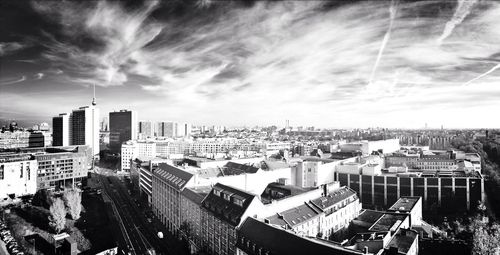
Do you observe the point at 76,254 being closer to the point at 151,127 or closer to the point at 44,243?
the point at 44,243

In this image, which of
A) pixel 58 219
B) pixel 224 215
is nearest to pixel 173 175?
pixel 58 219

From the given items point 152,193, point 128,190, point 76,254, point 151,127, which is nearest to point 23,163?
point 128,190

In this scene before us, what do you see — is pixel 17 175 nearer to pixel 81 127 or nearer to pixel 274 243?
pixel 274 243

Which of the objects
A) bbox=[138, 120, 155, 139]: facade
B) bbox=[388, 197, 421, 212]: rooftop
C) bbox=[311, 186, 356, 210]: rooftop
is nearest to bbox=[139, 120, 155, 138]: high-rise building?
bbox=[138, 120, 155, 139]: facade

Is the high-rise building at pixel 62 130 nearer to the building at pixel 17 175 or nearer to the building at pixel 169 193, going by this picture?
the building at pixel 17 175

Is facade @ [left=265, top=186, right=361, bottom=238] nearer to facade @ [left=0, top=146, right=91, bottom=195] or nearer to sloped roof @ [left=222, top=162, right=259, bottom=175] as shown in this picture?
sloped roof @ [left=222, top=162, right=259, bottom=175]

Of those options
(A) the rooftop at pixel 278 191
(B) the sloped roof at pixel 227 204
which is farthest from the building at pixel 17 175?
(A) the rooftop at pixel 278 191
